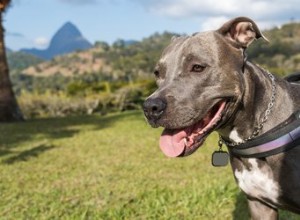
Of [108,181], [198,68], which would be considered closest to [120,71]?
[108,181]

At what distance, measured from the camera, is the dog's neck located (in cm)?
405

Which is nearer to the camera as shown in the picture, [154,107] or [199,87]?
[154,107]

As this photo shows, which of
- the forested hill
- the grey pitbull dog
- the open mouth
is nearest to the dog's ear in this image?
the grey pitbull dog

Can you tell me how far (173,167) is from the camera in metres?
10.1

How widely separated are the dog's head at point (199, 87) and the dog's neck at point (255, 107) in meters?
0.11

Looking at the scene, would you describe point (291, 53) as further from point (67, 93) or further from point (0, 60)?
point (0, 60)

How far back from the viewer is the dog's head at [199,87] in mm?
3820

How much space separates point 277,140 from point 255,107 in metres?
0.30

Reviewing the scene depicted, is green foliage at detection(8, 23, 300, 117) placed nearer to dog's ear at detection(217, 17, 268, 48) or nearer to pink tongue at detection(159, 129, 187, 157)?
dog's ear at detection(217, 17, 268, 48)

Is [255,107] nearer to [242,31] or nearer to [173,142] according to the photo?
[242,31]

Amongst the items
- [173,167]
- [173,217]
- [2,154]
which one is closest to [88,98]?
[2,154]

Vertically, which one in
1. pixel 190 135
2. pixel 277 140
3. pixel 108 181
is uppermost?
pixel 190 135

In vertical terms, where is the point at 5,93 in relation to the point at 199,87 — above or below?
below

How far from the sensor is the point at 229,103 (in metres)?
3.95
